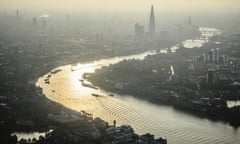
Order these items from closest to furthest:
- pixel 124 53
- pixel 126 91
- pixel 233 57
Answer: pixel 126 91 < pixel 233 57 < pixel 124 53

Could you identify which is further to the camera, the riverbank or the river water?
the riverbank

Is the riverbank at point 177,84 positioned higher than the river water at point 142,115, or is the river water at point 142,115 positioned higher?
the river water at point 142,115

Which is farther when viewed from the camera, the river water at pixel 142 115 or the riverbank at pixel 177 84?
the riverbank at pixel 177 84

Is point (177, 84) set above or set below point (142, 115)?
below

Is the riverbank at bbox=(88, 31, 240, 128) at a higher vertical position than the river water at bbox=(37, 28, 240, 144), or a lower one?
lower

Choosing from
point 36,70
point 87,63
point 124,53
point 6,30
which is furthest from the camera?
point 6,30

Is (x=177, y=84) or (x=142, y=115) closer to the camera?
(x=142, y=115)

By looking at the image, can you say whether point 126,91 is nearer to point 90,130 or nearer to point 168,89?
point 168,89

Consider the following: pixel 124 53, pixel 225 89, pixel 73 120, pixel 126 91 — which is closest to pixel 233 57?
pixel 124 53
